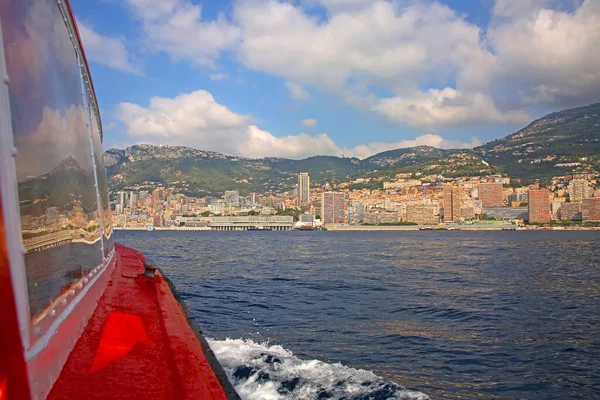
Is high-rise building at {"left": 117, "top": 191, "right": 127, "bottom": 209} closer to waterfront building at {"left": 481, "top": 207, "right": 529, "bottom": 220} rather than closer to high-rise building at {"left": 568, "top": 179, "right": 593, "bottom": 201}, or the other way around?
waterfront building at {"left": 481, "top": 207, "right": 529, "bottom": 220}

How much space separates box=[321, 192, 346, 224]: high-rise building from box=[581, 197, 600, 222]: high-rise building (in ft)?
228

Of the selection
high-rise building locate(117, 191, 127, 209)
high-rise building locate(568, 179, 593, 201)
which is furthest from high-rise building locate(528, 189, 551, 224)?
high-rise building locate(117, 191, 127, 209)

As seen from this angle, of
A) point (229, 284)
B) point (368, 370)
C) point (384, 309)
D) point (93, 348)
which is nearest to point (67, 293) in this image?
point (93, 348)

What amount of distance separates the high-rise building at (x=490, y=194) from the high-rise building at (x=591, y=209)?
1229 inches

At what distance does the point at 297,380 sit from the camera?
6.27 meters

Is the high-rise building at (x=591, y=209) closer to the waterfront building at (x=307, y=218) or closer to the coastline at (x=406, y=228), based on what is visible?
the coastline at (x=406, y=228)

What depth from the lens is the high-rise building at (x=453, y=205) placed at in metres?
147

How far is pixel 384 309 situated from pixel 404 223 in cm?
13671

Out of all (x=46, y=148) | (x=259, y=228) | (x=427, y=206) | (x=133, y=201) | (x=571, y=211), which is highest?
(x=133, y=201)

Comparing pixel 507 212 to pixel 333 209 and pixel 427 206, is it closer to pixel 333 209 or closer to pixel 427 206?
pixel 427 206

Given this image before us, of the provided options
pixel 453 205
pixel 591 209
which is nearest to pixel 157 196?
pixel 453 205

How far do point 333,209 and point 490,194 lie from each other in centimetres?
5302

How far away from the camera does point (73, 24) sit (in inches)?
126

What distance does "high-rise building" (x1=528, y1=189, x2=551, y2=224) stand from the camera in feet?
438
